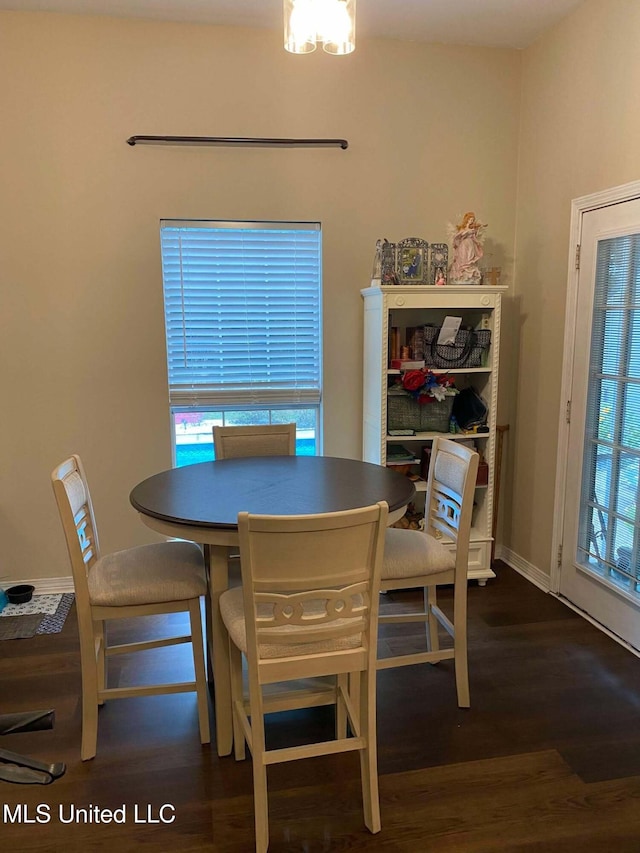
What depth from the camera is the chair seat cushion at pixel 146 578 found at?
1998 millimetres

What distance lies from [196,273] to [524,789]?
2.74m

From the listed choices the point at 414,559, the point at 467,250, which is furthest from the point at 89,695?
the point at 467,250

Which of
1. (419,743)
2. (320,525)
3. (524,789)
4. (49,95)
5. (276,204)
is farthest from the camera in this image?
(276,204)

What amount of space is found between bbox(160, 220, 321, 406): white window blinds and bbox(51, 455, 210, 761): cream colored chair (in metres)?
1.28

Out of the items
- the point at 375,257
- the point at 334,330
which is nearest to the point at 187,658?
the point at 334,330

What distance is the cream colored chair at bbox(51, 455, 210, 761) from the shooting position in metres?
1.96

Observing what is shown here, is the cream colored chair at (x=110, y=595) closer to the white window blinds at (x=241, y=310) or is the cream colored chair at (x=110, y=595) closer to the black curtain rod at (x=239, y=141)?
the white window blinds at (x=241, y=310)

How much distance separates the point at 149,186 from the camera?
3.13 meters

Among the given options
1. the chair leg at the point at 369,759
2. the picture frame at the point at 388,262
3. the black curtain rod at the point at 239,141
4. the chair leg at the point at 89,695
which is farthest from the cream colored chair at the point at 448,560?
the black curtain rod at the point at 239,141

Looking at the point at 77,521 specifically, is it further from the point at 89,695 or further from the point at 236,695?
the point at 236,695

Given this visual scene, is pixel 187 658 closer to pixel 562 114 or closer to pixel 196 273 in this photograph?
pixel 196 273

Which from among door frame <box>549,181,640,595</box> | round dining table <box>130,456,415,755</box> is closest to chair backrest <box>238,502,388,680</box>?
round dining table <box>130,456,415,755</box>

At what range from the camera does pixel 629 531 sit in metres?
2.68

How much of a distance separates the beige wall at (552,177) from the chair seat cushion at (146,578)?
6.68 ft
